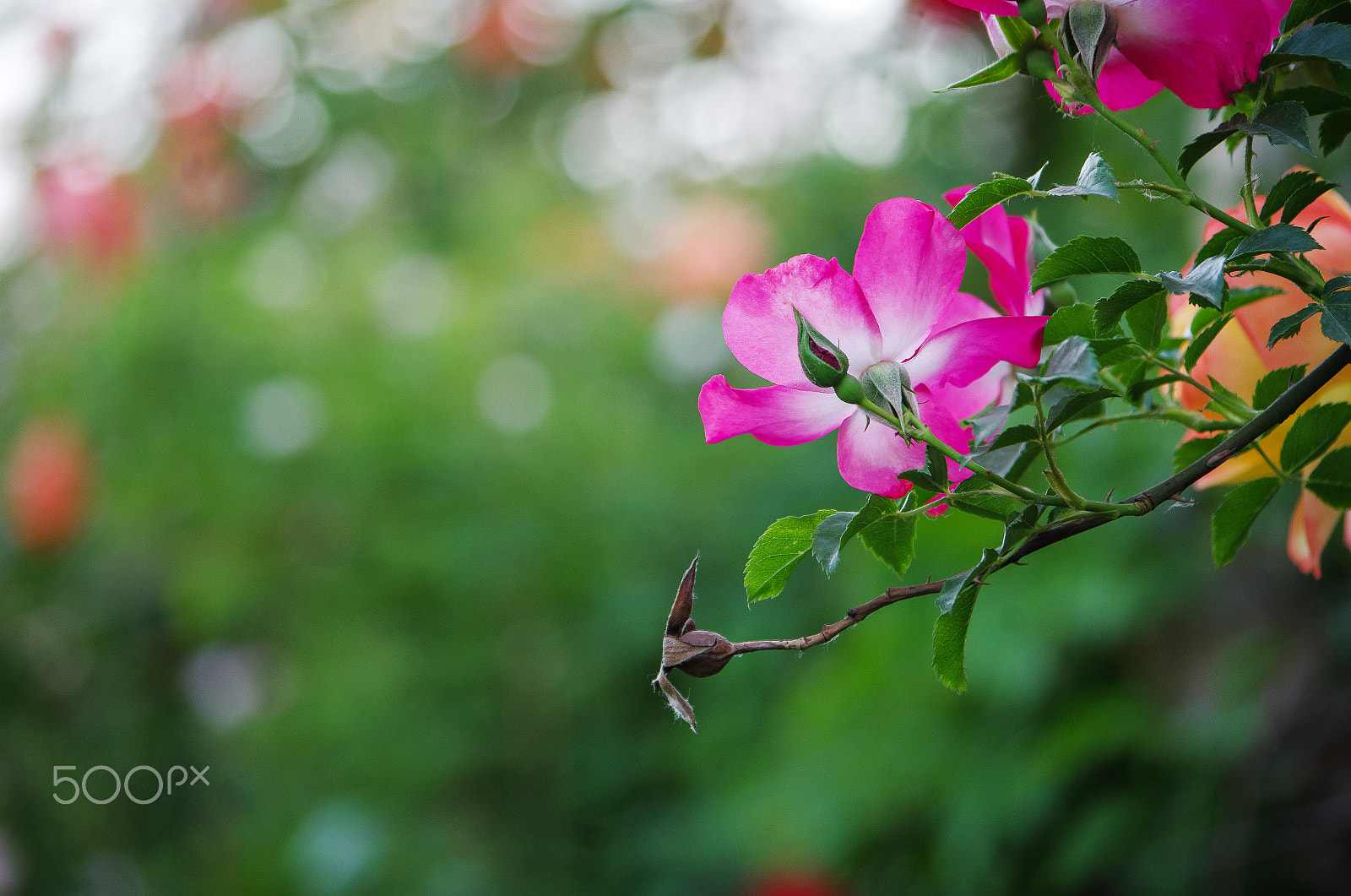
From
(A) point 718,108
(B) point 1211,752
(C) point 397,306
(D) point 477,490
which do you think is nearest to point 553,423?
(D) point 477,490

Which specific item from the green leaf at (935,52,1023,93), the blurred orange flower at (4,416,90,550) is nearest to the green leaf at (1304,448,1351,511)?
the green leaf at (935,52,1023,93)

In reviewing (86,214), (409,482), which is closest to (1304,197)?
(409,482)

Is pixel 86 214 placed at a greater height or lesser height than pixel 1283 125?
lesser

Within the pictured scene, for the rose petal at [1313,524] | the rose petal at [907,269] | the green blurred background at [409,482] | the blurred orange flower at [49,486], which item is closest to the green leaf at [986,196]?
the rose petal at [907,269]

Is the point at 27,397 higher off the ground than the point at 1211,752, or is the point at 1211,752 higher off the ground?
the point at 1211,752

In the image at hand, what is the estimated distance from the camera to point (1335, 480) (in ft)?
0.68

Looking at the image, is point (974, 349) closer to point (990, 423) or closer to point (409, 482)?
point (990, 423)

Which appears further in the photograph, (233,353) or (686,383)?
(686,383)

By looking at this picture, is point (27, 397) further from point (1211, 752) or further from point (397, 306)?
point (1211, 752)

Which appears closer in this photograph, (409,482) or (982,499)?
(982,499)

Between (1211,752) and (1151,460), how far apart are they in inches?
8.8

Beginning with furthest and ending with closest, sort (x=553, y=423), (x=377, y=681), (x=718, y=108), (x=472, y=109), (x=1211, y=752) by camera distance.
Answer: (x=472, y=109) < (x=718, y=108) < (x=553, y=423) < (x=377, y=681) < (x=1211, y=752)

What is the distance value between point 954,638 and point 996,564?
0.07ft

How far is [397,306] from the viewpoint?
5.30ft
